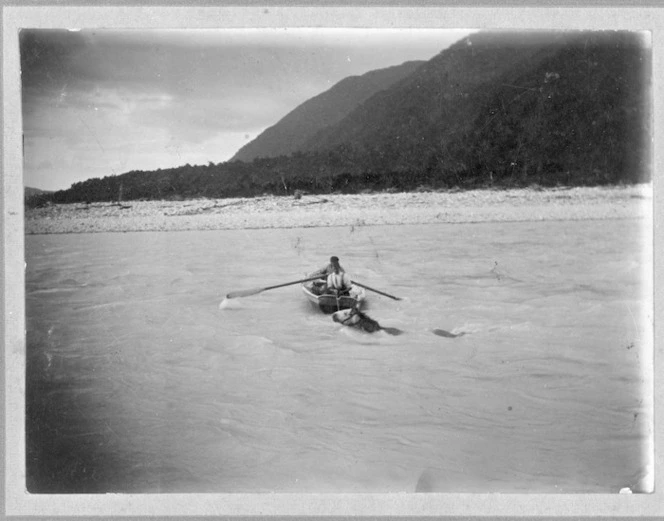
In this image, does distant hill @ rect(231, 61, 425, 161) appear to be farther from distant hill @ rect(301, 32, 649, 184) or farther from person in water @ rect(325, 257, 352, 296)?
person in water @ rect(325, 257, 352, 296)

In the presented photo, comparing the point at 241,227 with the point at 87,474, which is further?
the point at 241,227

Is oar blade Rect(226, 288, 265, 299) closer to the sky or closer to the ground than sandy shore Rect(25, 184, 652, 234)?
closer to the ground

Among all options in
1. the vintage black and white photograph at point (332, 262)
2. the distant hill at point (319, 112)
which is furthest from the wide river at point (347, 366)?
the distant hill at point (319, 112)

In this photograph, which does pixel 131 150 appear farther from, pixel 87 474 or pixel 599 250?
pixel 599 250

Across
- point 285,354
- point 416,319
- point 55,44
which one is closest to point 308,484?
point 285,354

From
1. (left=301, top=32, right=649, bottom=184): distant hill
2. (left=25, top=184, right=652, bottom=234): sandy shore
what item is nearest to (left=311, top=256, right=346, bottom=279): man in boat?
(left=25, top=184, right=652, bottom=234): sandy shore

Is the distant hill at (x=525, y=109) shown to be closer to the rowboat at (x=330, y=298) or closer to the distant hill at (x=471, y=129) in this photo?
the distant hill at (x=471, y=129)
